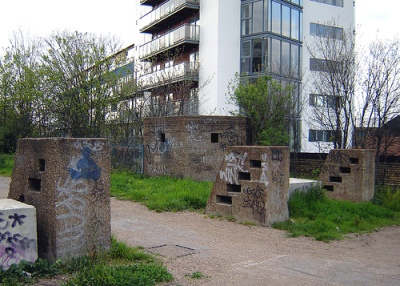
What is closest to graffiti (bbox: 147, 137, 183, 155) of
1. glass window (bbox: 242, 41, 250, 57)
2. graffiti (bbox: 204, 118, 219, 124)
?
graffiti (bbox: 204, 118, 219, 124)

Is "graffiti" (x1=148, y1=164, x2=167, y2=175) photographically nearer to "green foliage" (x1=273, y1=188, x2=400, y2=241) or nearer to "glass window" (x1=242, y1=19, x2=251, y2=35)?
"green foliage" (x1=273, y1=188, x2=400, y2=241)

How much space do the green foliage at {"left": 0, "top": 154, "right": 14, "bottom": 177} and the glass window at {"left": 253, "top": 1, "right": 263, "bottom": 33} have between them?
15.2m

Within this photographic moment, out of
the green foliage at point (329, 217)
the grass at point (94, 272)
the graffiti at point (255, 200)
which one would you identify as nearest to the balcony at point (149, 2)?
the green foliage at point (329, 217)

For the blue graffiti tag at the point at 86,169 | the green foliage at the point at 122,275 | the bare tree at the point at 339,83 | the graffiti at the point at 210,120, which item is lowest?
the green foliage at the point at 122,275

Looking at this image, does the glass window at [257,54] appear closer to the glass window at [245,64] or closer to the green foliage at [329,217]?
the glass window at [245,64]

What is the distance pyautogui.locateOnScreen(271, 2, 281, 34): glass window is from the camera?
2520cm

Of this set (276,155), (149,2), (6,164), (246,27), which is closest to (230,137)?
(276,155)

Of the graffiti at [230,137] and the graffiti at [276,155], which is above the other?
the graffiti at [230,137]

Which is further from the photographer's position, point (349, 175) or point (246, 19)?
point (246, 19)

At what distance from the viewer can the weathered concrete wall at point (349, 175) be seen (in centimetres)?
1316

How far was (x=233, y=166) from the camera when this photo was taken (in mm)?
10414

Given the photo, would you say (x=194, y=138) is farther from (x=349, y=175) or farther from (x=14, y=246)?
(x=14, y=246)

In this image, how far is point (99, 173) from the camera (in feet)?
21.1

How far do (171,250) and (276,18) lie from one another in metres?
20.9
